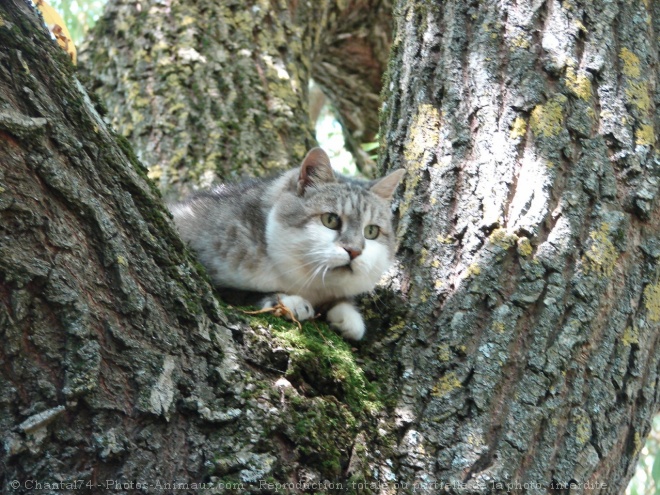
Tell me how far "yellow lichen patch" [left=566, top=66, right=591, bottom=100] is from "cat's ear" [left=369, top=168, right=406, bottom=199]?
33.8 inches

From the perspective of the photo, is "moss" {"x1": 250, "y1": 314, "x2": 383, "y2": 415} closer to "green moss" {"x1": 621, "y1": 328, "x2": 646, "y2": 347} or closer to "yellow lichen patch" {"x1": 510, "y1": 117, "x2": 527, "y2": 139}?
"green moss" {"x1": 621, "y1": 328, "x2": 646, "y2": 347}

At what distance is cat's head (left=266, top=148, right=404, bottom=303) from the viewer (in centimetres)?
367

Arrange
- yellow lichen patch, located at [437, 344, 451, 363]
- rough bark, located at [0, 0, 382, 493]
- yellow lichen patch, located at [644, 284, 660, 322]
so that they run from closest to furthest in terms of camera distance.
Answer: rough bark, located at [0, 0, 382, 493]
yellow lichen patch, located at [437, 344, 451, 363]
yellow lichen patch, located at [644, 284, 660, 322]

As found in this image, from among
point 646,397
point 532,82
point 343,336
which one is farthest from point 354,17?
point 646,397

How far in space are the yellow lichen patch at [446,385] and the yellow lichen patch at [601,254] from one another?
704mm

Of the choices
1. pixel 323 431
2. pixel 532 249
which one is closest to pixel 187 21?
pixel 532 249

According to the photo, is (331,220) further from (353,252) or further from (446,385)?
(446,385)

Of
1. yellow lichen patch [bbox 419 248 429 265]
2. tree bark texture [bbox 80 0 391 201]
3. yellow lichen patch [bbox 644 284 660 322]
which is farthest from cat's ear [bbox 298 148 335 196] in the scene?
yellow lichen patch [bbox 644 284 660 322]

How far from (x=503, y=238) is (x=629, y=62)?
1032 mm

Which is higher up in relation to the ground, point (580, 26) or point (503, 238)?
point (580, 26)

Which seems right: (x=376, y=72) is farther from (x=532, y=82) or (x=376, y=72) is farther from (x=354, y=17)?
(x=532, y=82)

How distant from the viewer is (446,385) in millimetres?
2812

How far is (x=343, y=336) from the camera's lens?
322 cm

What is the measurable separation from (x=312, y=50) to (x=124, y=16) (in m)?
1.42
